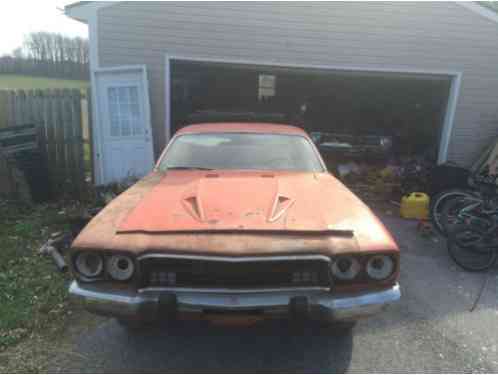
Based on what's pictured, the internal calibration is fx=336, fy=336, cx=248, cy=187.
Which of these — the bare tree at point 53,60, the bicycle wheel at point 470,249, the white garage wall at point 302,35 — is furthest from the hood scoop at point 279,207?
the bare tree at point 53,60

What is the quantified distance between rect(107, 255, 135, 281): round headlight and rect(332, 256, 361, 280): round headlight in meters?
1.23

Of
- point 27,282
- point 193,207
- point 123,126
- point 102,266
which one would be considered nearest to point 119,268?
point 102,266

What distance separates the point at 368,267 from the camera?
2.06 meters

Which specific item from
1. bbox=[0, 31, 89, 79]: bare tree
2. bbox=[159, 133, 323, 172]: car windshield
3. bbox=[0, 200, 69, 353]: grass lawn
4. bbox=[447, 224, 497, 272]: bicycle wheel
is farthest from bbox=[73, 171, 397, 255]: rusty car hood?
bbox=[0, 31, 89, 79]: bare tree

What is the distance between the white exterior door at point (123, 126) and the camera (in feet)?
20.7

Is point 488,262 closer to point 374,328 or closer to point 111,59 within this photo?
point 374,328

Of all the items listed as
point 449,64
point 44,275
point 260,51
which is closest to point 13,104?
point 44,275

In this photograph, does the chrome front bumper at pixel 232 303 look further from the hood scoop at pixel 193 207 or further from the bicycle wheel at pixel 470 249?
the bicycle wheel at pixel 470 249

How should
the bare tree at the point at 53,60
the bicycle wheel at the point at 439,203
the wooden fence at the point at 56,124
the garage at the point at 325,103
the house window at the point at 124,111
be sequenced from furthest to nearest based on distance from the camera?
the bare tree at the point at 53,60, the garage at the point at 325,103, the house window at the point at 124,111, the wooden fence at the point at 56,124, the bicycle wheel at the point at 439,203

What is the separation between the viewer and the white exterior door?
6.30 m

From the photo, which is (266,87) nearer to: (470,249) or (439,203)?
(439,203)

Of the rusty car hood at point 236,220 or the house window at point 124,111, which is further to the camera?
the house window at point 124,111

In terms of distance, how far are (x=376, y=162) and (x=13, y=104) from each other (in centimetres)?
823

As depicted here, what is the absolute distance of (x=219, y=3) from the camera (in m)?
6.20
